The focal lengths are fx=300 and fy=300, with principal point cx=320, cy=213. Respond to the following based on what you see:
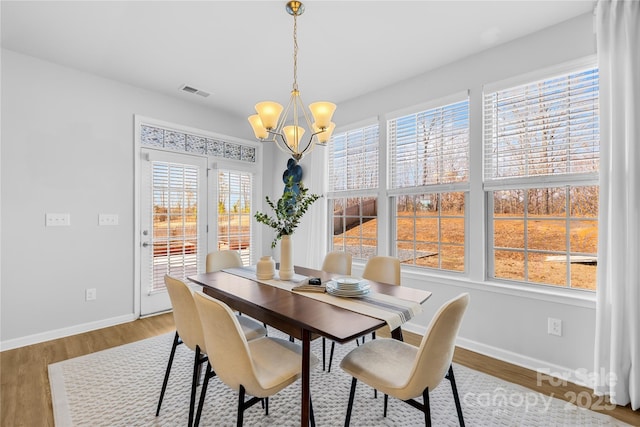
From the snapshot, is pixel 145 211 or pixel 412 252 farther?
pixel 145 211

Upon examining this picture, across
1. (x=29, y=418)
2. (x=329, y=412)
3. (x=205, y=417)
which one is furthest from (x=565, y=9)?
(x=29, y=418)

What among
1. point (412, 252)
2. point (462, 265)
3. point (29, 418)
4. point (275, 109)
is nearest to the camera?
point (29, 418)

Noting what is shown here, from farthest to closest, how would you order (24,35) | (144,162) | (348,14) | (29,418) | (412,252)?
(144,162), (412,252), (24,35), (348,14), (29,418)

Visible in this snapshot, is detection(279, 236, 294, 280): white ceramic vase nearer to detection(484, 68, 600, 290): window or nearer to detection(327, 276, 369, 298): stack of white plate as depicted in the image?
detection(327, 276, 369, 298): stack of white plate

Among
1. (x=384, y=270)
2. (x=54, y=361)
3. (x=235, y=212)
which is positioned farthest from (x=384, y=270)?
(x=54, y=361)

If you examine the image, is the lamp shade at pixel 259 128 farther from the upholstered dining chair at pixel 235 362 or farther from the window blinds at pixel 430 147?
the window blinds at pixel 430 147

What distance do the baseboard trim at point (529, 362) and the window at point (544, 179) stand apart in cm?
62

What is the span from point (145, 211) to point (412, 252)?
3158 mm

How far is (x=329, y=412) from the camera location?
1.87m

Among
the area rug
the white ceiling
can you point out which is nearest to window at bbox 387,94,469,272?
the white ceiling

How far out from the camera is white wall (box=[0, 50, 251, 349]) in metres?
2.75

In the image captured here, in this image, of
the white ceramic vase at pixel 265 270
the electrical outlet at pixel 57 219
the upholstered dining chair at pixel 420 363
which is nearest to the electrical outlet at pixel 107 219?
the electrical outlet at pixel 57 219

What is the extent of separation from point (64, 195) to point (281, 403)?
115 inches

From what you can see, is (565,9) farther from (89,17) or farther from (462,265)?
(89,17)
